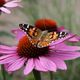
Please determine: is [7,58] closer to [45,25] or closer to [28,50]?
[28,50]

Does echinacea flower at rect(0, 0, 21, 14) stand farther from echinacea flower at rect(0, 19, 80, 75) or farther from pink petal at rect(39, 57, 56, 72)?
pink petal at rect(39, 57, 56, 72)

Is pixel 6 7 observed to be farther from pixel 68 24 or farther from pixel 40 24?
pixel 68 24

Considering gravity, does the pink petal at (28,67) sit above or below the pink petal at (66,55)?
above

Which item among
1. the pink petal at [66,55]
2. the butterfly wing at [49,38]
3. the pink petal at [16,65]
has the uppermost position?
the butterfly wing at [49,38]

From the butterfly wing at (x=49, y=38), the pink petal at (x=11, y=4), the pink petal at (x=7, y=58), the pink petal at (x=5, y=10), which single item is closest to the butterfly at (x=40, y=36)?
the butterfly wing at (x=49, y=38)

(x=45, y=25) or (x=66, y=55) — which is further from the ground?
(x=66, y=55)

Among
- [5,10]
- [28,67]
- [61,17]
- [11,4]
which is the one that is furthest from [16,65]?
[61,17]

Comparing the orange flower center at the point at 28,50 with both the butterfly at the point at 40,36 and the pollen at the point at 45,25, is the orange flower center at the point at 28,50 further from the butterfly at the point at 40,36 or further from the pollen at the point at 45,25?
the pollen at the point at 45,25

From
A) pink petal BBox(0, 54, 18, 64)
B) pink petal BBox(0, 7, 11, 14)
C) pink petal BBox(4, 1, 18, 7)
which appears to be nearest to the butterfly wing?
pink petal BBox(0, 54, 18, 64)
